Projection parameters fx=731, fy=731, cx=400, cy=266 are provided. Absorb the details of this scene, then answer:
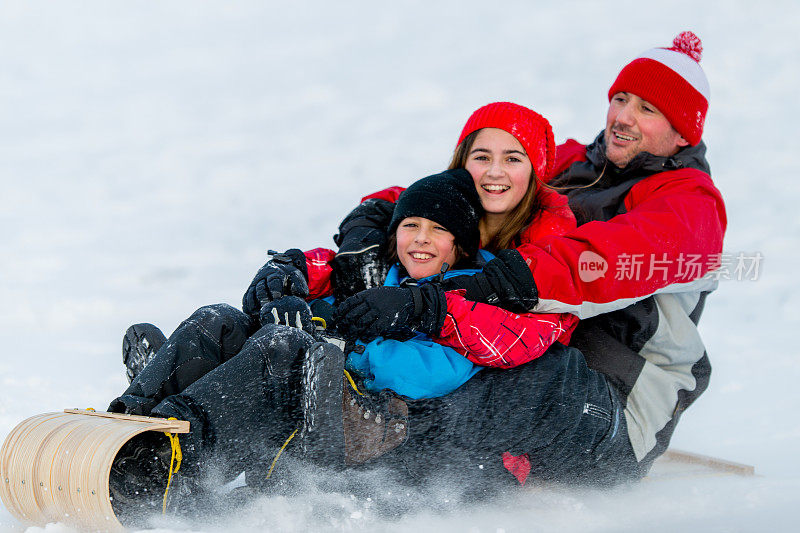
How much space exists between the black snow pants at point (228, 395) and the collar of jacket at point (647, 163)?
1.33 meters

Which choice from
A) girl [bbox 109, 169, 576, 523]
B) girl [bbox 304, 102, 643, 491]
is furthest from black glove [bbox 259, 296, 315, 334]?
girl [bbox 304, 102, 643, 491]

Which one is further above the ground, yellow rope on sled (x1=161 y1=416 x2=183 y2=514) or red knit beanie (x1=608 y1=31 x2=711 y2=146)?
red knit beanie (x1=608 y1=31 x2=711 y2=146)

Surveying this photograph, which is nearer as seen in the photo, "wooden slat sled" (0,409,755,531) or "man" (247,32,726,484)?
"wooden slat sled" (0,409,755,531)

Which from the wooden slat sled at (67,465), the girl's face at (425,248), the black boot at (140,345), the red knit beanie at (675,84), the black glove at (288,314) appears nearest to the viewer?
the wooden slat sled at (67,465)

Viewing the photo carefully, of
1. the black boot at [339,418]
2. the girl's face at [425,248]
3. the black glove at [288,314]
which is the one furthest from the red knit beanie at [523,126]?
the black boot at [339,418]

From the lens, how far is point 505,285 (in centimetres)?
196

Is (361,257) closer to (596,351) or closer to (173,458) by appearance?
(596,351)

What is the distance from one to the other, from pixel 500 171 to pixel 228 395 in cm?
117

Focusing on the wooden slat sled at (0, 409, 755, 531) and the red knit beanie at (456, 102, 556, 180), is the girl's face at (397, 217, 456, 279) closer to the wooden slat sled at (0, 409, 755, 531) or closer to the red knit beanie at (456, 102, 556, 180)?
the red knit beanie at (456, 102, 556, 180)

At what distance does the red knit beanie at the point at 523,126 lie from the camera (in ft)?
7.83

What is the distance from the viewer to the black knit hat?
7.48 ft

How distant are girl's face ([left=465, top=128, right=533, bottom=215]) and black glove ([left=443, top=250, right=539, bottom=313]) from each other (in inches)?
15.6

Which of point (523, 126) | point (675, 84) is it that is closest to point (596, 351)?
point (523, 126)

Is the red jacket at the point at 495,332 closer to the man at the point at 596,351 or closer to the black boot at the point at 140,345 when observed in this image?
the man at the point at 596,351
